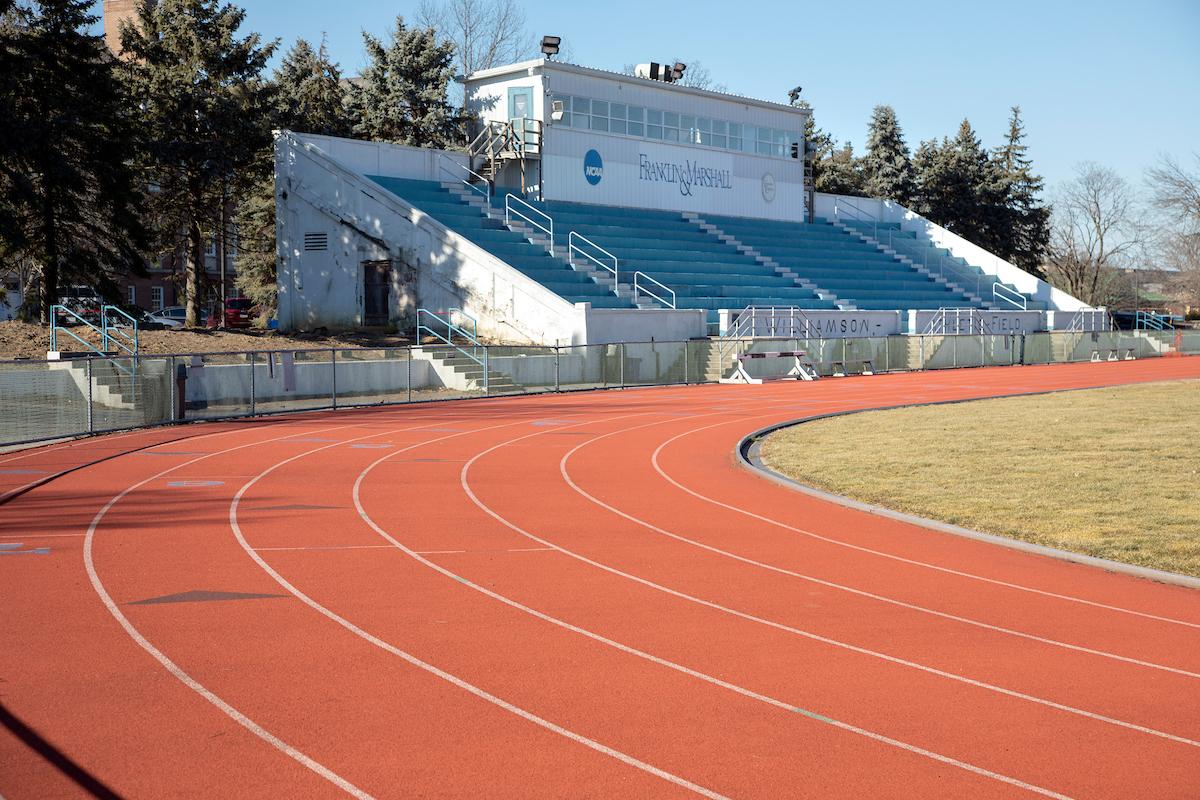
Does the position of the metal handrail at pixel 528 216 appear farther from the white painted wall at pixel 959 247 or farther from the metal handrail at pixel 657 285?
the white painted wall at pixel 959 247

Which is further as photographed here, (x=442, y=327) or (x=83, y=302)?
(x=442, y=327)

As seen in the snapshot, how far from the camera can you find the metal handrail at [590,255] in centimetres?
3928

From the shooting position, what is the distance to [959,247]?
5856 centimetres

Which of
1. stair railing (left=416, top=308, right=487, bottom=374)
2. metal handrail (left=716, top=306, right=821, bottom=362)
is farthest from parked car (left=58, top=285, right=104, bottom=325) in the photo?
metal handrail (left=716, top=306, right=821, bottom=362)

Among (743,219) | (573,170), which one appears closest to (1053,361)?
(743,219)

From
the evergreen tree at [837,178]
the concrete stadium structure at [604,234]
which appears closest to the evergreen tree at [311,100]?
the concrete stadium structure at [604,234]

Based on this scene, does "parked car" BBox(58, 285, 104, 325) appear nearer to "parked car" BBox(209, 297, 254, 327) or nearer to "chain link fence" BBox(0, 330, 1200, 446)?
"parked car" BBox(209, 297, 254, 327)

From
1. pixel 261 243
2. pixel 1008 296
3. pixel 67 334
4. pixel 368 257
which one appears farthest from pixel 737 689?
pixel 1008 296

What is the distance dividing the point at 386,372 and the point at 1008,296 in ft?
119

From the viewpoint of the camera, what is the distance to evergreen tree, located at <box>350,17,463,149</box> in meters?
48.7

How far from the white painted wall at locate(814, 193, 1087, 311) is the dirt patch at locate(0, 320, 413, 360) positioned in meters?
30.0

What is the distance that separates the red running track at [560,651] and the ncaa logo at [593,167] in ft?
109

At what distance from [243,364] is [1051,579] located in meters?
19.8

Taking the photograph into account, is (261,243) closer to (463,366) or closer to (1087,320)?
(463,366)
